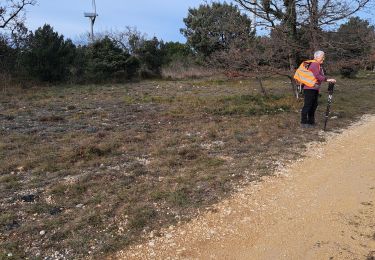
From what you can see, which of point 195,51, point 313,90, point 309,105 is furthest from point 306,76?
point 195,51

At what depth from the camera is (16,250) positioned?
413cm

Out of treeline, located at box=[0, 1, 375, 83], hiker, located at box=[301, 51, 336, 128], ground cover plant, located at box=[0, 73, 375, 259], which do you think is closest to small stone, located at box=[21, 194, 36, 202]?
ground cover plant, located at box=[0, 73, 375, 259]

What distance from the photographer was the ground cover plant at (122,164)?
15.0ft

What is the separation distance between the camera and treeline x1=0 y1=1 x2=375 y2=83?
521 inches

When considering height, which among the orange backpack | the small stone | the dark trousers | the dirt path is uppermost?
the orange backpack

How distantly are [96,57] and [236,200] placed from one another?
24320 mm

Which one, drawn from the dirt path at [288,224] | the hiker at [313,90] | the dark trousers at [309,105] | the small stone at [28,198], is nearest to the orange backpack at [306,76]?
the hiker at [313,90]

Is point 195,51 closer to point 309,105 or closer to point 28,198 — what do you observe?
point 309,105

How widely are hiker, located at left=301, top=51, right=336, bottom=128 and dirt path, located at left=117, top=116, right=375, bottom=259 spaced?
3391mm

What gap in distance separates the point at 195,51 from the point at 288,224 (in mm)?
30816

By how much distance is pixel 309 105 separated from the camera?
388 inches

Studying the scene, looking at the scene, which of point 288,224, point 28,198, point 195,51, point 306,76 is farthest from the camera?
point 195,51

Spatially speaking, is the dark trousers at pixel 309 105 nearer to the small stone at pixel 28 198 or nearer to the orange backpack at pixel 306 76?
the orange backpack at pixel 306 76

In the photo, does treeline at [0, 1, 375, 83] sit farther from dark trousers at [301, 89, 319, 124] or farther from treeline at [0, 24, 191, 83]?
dark trousers at [301, 89, 319, 124]
